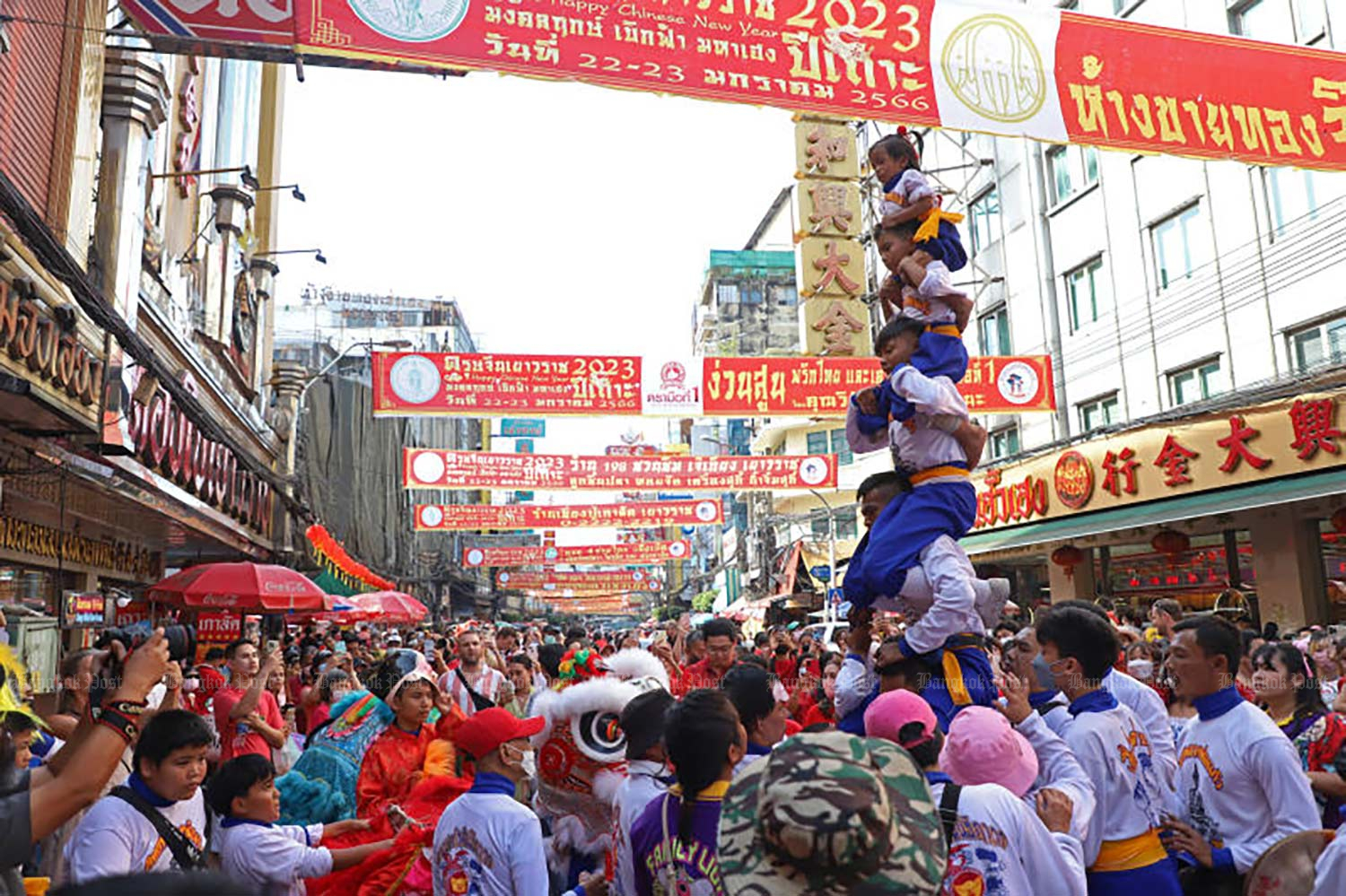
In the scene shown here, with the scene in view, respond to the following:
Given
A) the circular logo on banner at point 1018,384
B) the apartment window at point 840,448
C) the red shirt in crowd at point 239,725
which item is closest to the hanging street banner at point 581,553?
the apartment window at point 840,448

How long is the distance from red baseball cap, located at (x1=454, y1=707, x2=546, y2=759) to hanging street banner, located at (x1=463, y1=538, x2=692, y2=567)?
31207mm

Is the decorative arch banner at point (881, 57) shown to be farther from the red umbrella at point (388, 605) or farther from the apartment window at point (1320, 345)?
the red umbrella at point (388, 605)

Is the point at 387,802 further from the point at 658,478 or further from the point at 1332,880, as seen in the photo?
the point at 658,478

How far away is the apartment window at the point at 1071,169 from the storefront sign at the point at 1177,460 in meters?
6.65

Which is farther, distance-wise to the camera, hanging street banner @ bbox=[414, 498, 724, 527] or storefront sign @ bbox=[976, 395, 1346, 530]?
hanging street banner @ bbox=[414, 498, 724, 527]

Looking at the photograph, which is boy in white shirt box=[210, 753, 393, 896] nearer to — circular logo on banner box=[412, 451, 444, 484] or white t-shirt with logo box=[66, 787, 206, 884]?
white t-shirt with logo box=[66, 787, 206, 884]

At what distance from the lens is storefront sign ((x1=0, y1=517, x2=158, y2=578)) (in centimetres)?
1262

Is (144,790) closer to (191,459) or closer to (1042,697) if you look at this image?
(1042,697)

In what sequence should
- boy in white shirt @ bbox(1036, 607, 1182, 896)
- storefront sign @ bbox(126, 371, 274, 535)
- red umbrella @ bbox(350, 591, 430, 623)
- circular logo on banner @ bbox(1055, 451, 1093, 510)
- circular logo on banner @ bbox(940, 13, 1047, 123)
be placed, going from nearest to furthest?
boy in white shirt @ bbox(1036, 607, 1182, 896), circular logo on banner @ bbox(940, 13, 1047, 123), storefront sign @ bbox(126, 371, 274, 535), circular logo on banner @ bbox(1055, 451, 1093, 510), red umbrella @ bbox(350, 591, 430, 623)

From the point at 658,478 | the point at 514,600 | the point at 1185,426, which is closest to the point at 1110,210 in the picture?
the point at 1185,426

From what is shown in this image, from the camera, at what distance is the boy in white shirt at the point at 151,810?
3.70 metres

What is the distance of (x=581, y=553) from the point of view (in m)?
41.2

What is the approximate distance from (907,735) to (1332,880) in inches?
44.2

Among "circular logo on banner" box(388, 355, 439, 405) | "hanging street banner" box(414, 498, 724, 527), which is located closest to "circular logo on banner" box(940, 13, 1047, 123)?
"circular logo on banner" box(388, 355, 439, 405)
